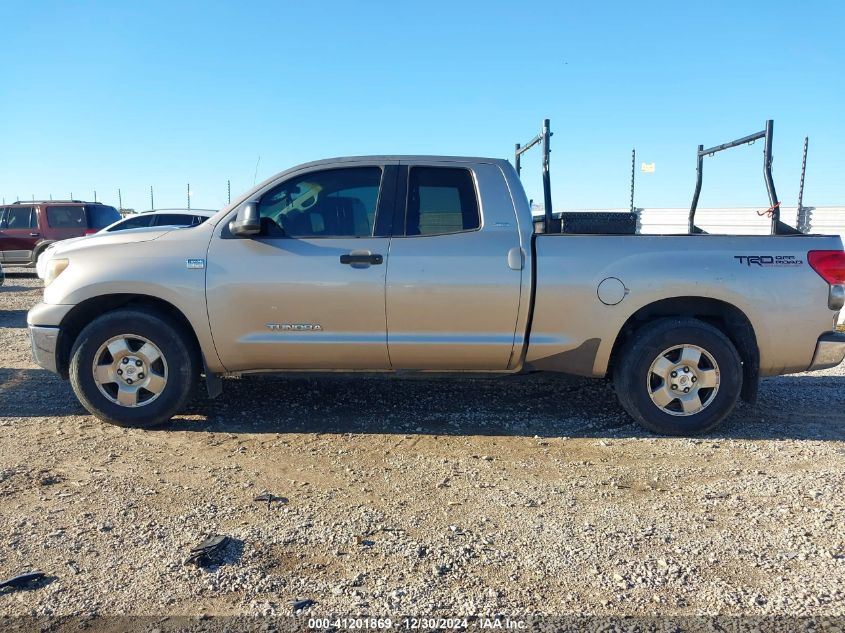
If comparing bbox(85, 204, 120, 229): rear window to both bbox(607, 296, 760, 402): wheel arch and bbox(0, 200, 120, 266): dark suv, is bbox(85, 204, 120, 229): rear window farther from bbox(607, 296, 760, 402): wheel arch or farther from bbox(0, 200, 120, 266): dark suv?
bbox(607, 296, 760, 402): wheel arch

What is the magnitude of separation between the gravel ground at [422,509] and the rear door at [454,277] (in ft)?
2.01

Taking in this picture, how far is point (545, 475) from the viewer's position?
3793mm

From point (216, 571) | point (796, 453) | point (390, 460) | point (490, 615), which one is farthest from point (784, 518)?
point (216, 571)

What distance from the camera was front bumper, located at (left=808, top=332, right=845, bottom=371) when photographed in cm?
441

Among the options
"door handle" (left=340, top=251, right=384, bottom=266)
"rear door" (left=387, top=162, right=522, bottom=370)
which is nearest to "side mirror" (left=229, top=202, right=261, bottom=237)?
"door handle" (left=340, top=251, right=384, bottom=266)

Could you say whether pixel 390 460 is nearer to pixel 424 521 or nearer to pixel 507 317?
pixel 424 521

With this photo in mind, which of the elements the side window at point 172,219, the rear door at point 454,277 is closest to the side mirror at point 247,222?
the rear door at point 454,277

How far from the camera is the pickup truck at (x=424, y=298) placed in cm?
438

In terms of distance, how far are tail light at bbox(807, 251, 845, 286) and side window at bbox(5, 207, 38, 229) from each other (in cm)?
1726

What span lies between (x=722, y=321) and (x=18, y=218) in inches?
674

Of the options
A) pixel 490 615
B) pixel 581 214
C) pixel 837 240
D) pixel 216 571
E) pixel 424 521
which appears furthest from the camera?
pixel 581 214

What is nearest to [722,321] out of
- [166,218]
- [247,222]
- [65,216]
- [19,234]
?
[247,222]

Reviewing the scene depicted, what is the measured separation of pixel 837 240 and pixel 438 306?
2.87 meters

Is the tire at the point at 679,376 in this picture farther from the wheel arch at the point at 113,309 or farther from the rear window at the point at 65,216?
the rear window at the point at 65,216
